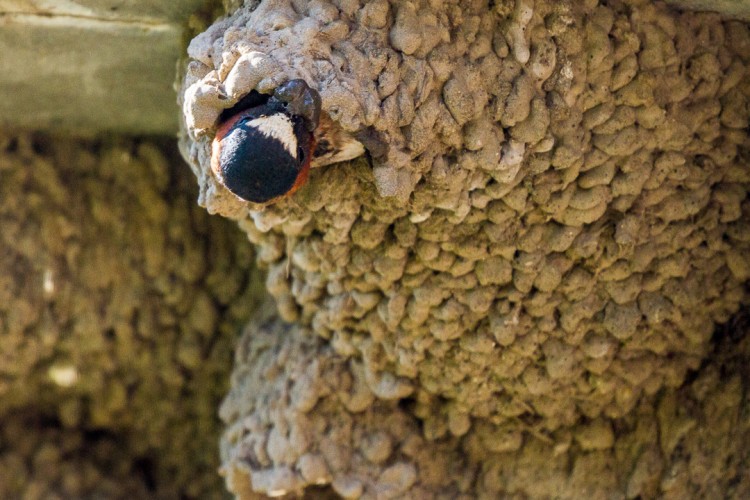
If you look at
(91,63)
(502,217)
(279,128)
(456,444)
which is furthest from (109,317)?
(279,128)

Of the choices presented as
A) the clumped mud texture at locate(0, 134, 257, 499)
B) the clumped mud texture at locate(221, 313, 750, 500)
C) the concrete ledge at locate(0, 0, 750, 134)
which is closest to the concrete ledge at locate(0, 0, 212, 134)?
the concrete ledge at locate(0, 0, 750, 134)

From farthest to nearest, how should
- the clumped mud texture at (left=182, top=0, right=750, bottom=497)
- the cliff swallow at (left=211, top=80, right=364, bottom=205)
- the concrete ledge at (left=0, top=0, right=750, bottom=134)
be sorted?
the concrete ledge at (left=0, top=0, right=750, bottom=134)
the clumped mud texture at (left=182, top=0, right=750, bottom=497)
the cliff swallow at (left=211, top=80, right=364, bottom=205)

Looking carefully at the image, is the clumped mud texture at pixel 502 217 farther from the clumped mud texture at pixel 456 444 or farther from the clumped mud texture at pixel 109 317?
the clumped mud texture at pixel 109 317

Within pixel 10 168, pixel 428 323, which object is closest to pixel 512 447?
pixel 428 323

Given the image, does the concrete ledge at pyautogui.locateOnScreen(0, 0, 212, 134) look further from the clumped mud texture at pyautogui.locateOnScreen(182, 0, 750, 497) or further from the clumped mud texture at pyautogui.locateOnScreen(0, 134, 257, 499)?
the clumped mud texture at pyautogui.locateOnScreen(182, 0, 750, 497)

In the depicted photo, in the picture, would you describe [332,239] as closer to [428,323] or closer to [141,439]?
[428,323]

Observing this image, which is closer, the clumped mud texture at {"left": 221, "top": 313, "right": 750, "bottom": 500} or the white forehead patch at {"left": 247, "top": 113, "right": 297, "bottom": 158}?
the white forehead patch at {"left": 247, "top": 113, "right": 297, "bottom": 158}
